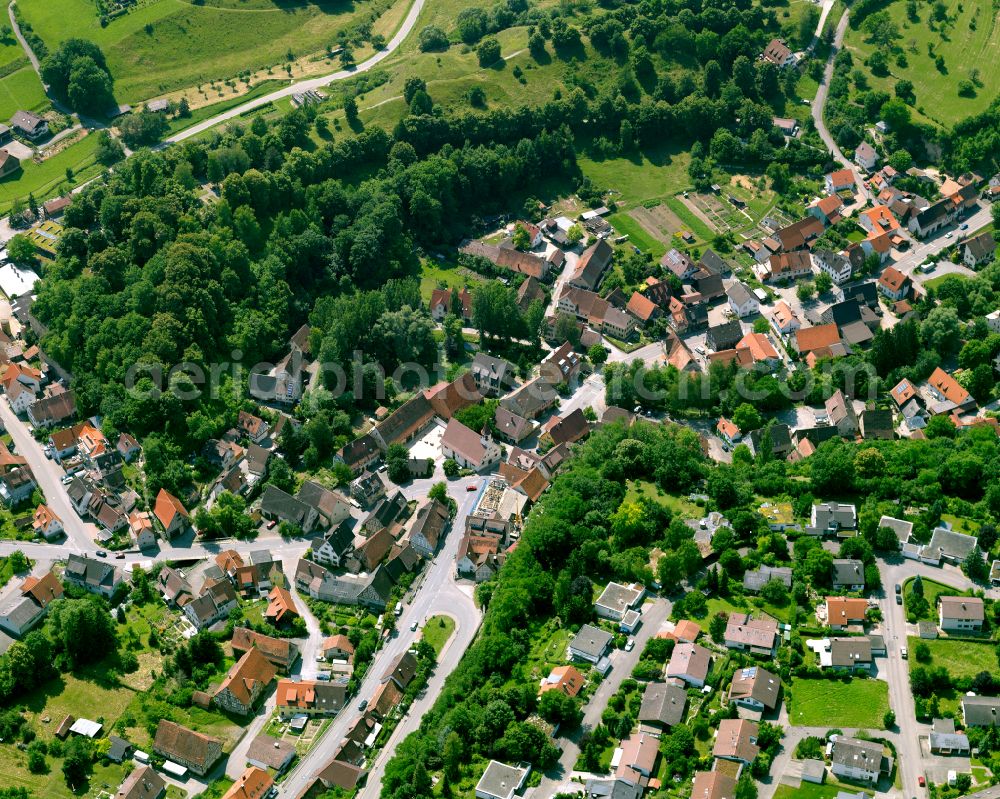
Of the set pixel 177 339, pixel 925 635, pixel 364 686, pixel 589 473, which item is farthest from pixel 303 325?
pixel 925 635

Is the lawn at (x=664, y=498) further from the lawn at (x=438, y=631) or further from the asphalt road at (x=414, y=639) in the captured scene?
the lawn at (x=438, y=631)

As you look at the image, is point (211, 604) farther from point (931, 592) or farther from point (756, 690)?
point (931, 592)

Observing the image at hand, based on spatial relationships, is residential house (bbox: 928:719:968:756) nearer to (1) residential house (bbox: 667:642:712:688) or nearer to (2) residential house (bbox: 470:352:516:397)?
(1) residential house (bbox: 667:642:712:688)

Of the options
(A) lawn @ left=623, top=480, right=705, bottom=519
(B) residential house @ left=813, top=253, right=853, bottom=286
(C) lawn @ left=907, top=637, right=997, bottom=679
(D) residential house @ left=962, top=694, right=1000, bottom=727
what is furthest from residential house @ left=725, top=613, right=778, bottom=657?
(B) residential house @ left=813, top=253, right=853, bottom=286

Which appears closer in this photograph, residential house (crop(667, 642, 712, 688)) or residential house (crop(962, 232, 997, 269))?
residential house (crop(667, 642, 712, 688))

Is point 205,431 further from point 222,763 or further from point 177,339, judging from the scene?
point 222,763

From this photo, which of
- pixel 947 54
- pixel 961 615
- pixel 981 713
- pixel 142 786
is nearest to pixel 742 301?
pixel 961 615
